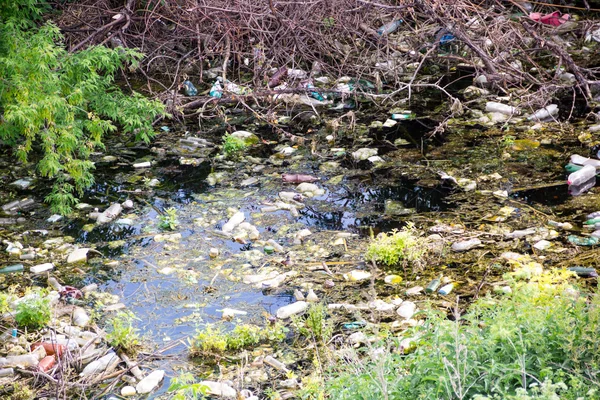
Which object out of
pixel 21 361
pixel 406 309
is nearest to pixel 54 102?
pixel 21 361

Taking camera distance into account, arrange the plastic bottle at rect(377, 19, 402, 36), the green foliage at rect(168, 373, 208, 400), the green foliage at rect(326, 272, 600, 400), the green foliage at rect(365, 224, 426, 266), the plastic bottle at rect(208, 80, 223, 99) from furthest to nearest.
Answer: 1. the plastic bottle at rect(377, 19, 402, 36)
2. the plastic bottle at rect(208, 80, 223, 99)
3. the green foliage at rect(365, 224, 426, 266)
4. the green foliage at rect(168, 373, 208, 400)
5. the green foliage at rect(326, 272, 600, 400)

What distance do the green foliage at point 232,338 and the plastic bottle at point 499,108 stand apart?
3317 mm

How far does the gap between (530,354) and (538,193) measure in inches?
98.7

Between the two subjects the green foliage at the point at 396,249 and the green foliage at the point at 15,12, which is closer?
the green foliage at the point at 396,249

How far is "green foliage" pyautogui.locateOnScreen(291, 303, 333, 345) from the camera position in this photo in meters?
3.04

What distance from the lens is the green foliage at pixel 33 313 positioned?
314 cm

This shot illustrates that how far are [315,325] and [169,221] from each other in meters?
1.50

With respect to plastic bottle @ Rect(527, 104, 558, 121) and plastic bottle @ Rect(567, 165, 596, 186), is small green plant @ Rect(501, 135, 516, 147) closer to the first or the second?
plastic bottle @ Rect(527, 104, 558, 121)

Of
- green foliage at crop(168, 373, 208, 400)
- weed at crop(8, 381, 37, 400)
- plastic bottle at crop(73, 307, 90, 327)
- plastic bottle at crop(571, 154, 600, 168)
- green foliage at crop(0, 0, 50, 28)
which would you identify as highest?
green foliage at crop(0, 0, 50, 28)

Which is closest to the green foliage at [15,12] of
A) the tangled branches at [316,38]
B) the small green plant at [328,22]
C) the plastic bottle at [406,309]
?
the tangled branches at [316,38]

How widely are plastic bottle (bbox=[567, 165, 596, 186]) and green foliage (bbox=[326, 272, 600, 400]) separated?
2389 millimetres

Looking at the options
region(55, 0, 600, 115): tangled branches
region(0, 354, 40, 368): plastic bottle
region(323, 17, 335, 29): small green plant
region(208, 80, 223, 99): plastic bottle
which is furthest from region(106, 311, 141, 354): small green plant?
region(323, 17, 335, 29): small green plant

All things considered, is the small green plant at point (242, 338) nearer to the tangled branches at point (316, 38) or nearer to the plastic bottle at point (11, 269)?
the plastic bottle at point (11, 269)

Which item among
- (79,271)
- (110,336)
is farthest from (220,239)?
(110,336)
